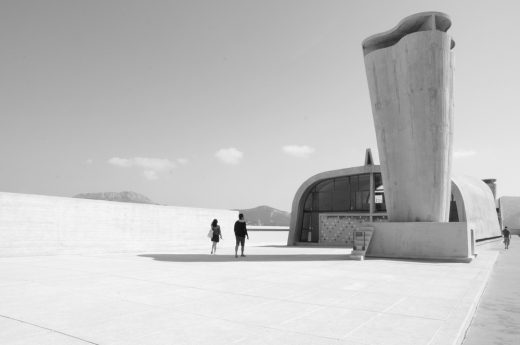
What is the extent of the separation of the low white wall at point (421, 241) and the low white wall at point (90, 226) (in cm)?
1113

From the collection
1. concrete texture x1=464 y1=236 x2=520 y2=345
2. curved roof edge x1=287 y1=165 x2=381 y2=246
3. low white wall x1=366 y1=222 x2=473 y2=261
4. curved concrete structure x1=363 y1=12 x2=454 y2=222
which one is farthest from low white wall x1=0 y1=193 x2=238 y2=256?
concrete texture x1=464 y1=236 x2=520 y2=345

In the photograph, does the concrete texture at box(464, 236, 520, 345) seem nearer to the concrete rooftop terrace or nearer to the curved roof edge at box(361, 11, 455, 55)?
the concrete rooftop terrace

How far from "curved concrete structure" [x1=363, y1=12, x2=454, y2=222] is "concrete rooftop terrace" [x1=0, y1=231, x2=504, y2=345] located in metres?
5.99

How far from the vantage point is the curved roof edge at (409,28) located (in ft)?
49.5

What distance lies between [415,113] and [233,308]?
12.0 metres

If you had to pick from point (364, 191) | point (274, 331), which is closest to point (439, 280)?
point (274, 331)

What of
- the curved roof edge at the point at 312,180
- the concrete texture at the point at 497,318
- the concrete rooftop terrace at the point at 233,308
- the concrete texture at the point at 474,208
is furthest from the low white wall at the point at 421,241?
the concrete texture at the point at 474,208

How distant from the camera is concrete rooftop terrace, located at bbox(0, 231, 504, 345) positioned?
4.17 metres

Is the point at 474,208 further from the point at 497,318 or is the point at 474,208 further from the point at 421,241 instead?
the point at 497,318

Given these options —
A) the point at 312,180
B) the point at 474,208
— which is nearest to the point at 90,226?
the point at 312,180

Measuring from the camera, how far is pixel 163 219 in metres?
21.0

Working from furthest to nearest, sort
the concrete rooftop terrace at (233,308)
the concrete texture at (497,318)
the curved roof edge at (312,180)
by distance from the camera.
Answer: the curved roof edge at (312,180)
the concrete texture at (497,318)
the concrete rooftop terrace at (233,308)

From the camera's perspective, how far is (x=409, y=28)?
15.6 metres

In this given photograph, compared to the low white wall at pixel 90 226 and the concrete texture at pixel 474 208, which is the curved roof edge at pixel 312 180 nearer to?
the concrete texture at pixel 474 208
